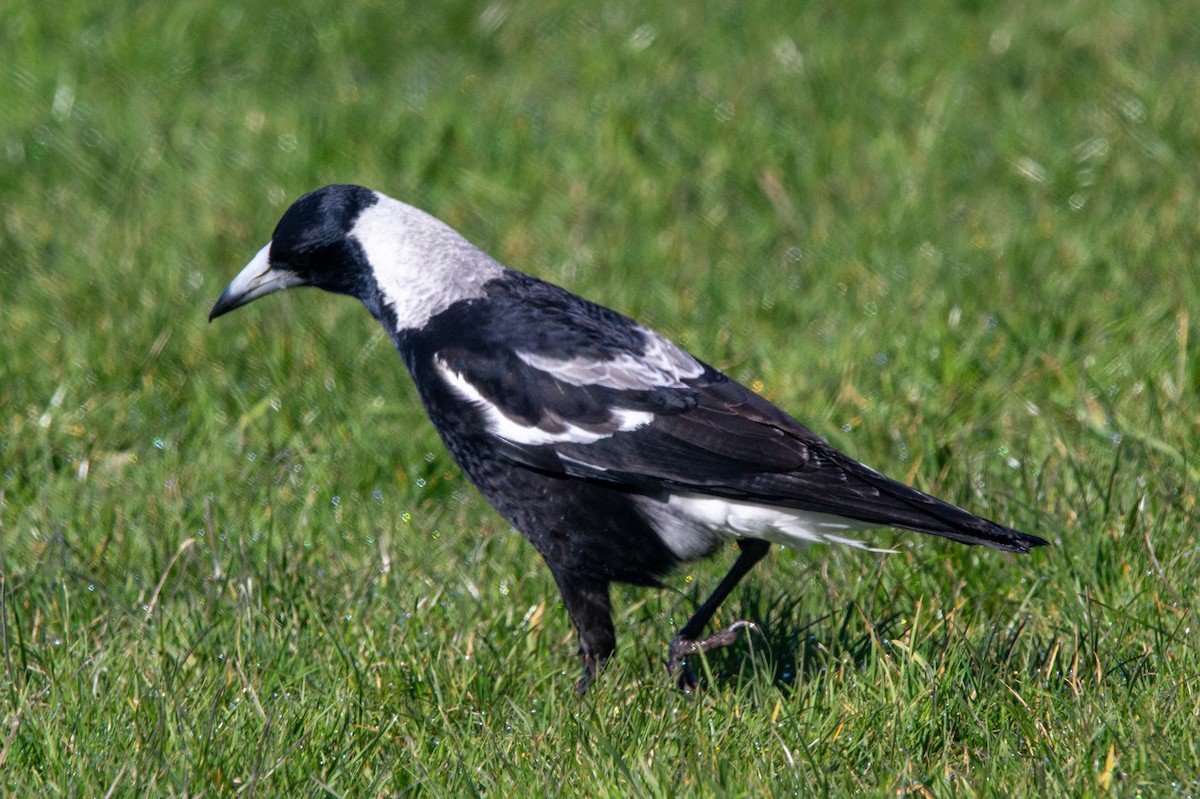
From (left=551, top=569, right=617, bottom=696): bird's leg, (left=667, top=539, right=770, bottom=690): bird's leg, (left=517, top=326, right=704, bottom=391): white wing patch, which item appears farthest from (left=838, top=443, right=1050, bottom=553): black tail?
(left=551, top=569, right=617, bottom=696): bird's leg

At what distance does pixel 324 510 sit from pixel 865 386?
164cm

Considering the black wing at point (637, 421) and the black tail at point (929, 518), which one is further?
the black wing at point (637, 421)

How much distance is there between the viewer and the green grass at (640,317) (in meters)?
2.87

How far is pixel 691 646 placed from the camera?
3305 millimetres

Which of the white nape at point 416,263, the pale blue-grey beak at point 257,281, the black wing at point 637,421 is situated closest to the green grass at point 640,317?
the black wing at point 637,421

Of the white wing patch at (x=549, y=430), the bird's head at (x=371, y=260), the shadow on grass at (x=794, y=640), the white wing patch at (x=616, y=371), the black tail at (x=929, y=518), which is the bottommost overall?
the shadow on grass at (x=794, y=640)

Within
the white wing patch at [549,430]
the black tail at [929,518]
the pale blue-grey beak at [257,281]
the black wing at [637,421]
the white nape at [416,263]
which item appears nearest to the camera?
the black tail at [929,518]

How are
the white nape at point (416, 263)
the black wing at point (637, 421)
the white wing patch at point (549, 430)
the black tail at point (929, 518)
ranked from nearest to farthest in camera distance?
1. the black tail at point (929, 518)
2. the black wing at point (637, 421)
3. the white wing patch at point (549, 430)
4. the white nape at point (416, 263)

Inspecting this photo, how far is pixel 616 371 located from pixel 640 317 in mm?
1909

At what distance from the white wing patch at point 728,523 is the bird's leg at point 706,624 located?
0.12 m

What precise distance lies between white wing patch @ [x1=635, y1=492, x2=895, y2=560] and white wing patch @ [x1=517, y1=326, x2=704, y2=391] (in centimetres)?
25

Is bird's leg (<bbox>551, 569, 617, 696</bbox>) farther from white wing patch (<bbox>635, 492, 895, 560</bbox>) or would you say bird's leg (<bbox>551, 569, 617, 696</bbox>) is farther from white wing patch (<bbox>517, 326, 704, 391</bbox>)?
white wing patch (<bbox>517, 326, 704, 391</bbox>)

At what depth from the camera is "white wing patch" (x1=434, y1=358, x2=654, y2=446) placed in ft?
10.9

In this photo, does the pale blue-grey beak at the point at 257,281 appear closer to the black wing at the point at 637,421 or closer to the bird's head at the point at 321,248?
the bird's head at the point at 321,248
